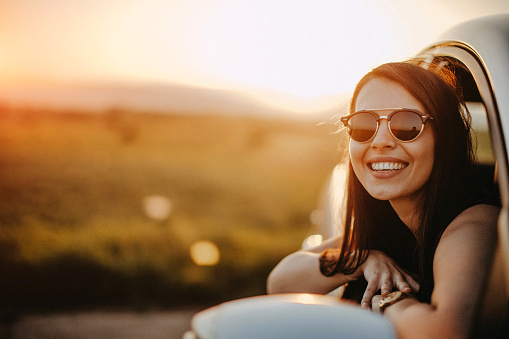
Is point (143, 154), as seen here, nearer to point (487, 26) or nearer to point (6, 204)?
point (6, 204)

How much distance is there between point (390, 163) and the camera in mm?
1826

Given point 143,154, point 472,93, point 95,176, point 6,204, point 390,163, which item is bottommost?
point 390,163

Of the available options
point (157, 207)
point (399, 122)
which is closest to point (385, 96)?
point (399, 122)

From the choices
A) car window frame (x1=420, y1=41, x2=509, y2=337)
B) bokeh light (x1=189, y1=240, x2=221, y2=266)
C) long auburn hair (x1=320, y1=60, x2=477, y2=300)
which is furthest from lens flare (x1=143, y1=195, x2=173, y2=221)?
car window frame (x1=420, y1=41, x2=509, y2=337)

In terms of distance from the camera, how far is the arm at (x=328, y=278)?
5.90 ft

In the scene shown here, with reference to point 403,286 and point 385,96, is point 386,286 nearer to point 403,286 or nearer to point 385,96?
point 403,286

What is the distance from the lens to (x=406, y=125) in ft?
5.74


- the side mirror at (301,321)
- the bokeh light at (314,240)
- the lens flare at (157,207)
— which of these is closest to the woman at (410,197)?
the side mirror at (301,321)

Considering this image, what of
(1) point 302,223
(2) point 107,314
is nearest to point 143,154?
(1) point 302,223

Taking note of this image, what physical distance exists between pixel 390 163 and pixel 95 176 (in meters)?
14.0

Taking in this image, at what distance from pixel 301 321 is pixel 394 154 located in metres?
1.01

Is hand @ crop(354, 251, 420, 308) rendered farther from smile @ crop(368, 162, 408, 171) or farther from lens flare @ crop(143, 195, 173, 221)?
lens flare @ crop(143, 195, 173, 221)

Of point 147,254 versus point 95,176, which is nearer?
point 147,254

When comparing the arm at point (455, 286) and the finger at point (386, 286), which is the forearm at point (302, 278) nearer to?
the finger at point (386, 286)
